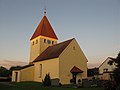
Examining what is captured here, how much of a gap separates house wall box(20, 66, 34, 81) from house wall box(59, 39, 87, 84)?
1091 centimetres

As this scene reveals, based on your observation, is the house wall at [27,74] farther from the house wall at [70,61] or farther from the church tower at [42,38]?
the house wall at [70,61]

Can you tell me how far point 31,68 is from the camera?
41438 mm

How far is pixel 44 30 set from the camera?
45.9m

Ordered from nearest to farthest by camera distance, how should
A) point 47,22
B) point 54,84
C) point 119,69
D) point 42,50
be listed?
point 119,69, point 54,84, point 42,50, point 47,22

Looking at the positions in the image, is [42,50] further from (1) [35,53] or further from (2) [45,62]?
(2) [45,62]

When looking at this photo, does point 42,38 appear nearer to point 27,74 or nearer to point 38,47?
point 38,47

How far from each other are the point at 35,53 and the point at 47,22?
903 cm

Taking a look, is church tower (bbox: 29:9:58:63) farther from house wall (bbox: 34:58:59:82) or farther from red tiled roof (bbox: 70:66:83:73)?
red tiled roof (bbox: 70:66:83:73)

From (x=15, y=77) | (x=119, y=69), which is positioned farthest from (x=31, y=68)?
(x=119, y=69)

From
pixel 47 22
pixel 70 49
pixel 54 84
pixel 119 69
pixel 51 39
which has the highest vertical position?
pixel 47 22

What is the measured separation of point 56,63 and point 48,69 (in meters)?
3.27

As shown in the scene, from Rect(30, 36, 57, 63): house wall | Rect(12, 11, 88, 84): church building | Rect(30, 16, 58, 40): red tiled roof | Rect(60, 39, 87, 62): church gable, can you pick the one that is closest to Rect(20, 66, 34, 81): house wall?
Rect(12, 11, 88, 84): church building

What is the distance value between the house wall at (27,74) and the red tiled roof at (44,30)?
30.0ft

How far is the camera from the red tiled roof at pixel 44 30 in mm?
45469
